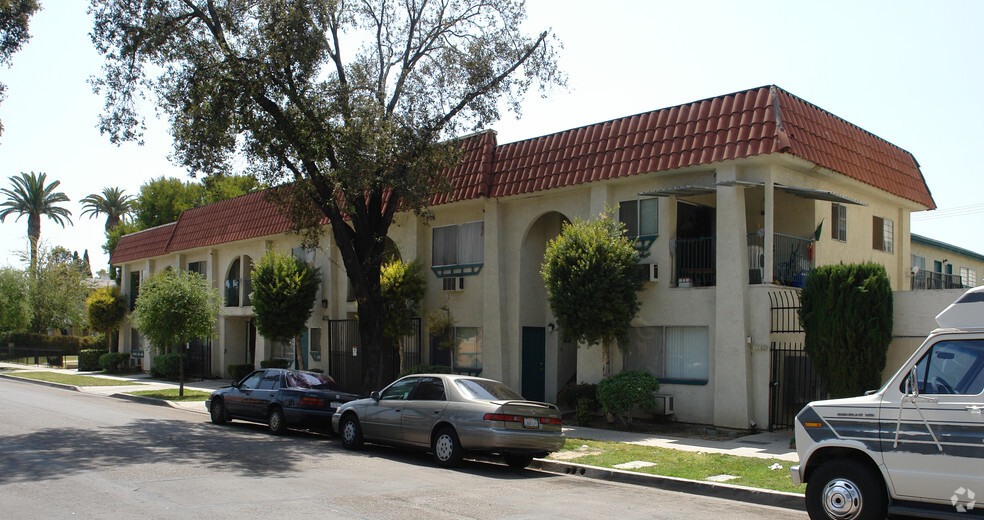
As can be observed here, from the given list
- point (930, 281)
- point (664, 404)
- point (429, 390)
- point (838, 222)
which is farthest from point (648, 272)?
point (930, 281)

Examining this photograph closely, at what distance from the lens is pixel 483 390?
13.0 metres

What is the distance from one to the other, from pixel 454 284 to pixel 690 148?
8555mm

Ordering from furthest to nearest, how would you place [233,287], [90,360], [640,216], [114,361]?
1. [90,360]
2. [114,361]
3. [233,287]
4. [640,216]

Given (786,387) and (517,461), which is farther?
(786,387)

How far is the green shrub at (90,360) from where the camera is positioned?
40.6 meters

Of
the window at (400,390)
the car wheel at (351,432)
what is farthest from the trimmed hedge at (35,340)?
the window at (400,390)

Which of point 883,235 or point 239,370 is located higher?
point 883,235

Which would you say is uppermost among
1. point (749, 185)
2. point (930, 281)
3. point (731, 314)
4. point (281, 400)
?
point (749, 185)

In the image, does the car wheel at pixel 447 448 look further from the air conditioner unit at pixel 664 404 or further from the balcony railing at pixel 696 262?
the balcony railing at pixel 696 262

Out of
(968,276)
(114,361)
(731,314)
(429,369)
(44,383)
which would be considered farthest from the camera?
(114,361)

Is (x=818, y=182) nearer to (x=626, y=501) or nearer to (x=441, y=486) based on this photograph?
(x=626, y=501)

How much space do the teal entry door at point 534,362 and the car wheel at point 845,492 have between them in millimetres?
13455

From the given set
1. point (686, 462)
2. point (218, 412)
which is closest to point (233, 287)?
point (218, 412)

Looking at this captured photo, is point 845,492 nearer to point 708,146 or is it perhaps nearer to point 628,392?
point 628,392
